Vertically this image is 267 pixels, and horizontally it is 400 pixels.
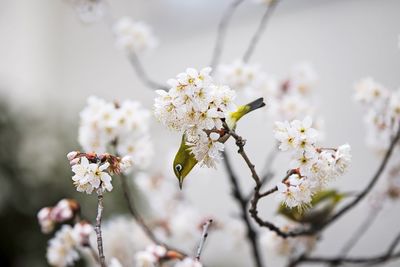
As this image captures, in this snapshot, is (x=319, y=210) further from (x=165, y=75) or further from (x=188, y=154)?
(x=165, y=75)

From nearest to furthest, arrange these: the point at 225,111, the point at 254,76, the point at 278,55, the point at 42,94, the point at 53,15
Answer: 1. the point at 225,111
2. the point at 254,76
3. the point at 278,55
4. the point at 42,94
5. the point at 53,15

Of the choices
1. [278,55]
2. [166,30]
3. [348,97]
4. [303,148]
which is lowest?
[303,148]

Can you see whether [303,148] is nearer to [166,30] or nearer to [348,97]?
[348,97]

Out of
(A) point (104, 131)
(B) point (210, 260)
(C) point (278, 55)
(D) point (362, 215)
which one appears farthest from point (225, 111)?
(B) point (210, 260)

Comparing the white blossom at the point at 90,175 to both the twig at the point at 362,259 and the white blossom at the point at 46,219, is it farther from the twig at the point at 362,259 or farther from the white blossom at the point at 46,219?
the twig at the point at 362,259

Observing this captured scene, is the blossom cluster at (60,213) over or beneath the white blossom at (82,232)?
over

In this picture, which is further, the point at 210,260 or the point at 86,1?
the point at 210,260

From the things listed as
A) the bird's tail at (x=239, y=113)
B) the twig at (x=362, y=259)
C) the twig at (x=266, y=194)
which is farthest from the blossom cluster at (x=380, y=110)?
the bird's tail at (x=239, y=113)
